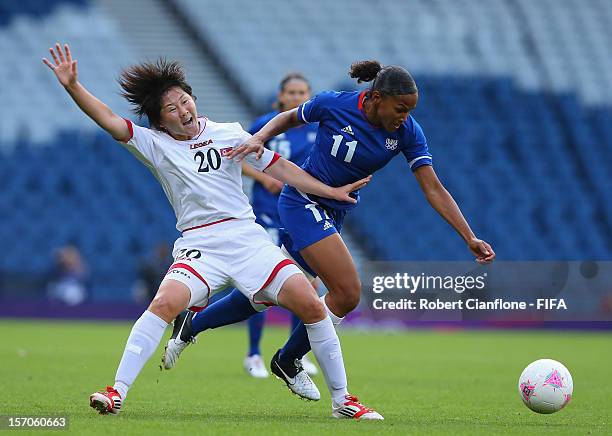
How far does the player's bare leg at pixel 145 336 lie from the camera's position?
19.1 ft

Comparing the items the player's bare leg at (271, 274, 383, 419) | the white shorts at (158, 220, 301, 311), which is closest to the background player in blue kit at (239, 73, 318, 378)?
the white shorts at (158, 220, 301, 311)

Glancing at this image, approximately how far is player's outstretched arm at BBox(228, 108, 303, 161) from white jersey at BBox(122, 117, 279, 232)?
0.24 ft

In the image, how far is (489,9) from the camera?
82.2ft

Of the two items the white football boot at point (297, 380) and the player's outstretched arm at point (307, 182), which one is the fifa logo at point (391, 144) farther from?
the white football boot at point (297, 380)

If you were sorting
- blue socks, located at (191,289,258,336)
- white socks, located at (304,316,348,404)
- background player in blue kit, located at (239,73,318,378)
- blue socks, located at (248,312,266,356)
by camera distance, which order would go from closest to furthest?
1. white socks, located at (304,316,348,404)
2. blue socks, located at (191,289,258,336)
3. background player in blue kit, located at (239,73,318,378)
4. blue socks, located at (248,312,266,356)

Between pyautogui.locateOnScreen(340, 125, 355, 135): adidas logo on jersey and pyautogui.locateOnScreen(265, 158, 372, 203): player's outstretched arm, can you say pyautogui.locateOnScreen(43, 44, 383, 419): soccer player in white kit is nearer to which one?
pyautogui.locateOnScreen(265, 158, 372, 203): player's outstretched arm

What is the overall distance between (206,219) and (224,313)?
1.20 m

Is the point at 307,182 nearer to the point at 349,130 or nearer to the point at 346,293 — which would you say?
the point at 349,130

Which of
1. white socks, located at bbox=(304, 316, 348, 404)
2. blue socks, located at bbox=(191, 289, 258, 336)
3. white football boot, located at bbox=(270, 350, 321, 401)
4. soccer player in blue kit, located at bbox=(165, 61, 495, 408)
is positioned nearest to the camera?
white socks, located at bbox=(304, 316, 348, 404)

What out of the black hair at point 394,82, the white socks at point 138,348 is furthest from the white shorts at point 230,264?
the black hair at point 394,82

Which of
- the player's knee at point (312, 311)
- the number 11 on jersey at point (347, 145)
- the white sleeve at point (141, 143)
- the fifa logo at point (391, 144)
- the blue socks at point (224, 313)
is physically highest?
the fifa logo at point (391, 144)

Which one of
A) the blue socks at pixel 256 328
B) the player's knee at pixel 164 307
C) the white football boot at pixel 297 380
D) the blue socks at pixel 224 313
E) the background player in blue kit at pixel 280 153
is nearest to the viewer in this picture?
the player's knee at pixel 164 307

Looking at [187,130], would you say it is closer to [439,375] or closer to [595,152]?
[439,375]

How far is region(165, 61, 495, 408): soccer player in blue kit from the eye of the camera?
6.60 m
